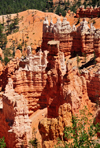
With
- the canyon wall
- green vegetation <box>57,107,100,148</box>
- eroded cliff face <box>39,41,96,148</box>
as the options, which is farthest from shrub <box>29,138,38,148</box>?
the canyon wall

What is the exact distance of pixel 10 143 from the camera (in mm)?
23453

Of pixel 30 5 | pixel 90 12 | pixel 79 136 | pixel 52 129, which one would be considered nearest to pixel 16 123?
pixel 52 129

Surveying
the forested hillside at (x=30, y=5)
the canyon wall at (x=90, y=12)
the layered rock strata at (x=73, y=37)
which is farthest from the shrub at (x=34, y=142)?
the forested hillside at (x=30, y=5)

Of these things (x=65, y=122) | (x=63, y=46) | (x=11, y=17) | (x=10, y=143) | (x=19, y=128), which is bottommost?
(x=10, y=143)

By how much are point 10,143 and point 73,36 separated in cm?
3518

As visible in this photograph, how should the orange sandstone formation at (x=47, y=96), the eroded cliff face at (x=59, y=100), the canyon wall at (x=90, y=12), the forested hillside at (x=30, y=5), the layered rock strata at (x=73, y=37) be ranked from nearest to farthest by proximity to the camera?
the eroded cliff face at (x=59, y=100) < the orange sandstone formation at (x=47, y=96) < the layered rock strata at (x=73, y=37) < the canyon wall at (x=90, y=12) < the forested hillside at (x=30, y=5)

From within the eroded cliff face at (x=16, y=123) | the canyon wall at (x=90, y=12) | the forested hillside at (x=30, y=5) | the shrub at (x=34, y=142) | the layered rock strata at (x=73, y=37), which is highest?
the forested hillside at (x=30, y=5)

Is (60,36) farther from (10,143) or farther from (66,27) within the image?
(10,143)

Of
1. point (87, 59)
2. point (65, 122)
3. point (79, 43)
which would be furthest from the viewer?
point (79, 43)

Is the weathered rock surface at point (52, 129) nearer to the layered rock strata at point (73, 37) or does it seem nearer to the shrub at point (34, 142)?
the shrub at point (34, 142)

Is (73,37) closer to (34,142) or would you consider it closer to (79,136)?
(34,142)

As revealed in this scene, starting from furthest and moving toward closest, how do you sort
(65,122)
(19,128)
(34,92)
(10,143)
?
(34,92) → (10,143) → (19,128) → (65,122)

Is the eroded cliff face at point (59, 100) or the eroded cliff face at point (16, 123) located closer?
the eroded cliff face at point (59, 100)

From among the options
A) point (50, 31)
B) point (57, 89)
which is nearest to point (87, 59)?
point (50, 31)
